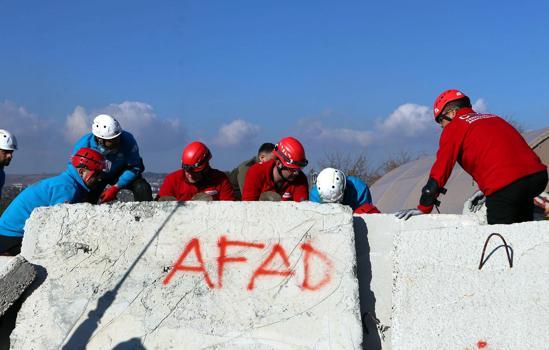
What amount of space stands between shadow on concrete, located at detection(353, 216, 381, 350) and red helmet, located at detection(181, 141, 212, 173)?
2053 millimetres

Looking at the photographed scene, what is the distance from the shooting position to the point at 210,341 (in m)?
4.44

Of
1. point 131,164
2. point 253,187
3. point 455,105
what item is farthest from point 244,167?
point 455,105

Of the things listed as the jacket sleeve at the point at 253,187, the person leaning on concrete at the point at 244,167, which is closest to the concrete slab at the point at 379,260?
the jacket sleeve at the point at 253,187

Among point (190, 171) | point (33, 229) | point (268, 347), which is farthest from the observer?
point (190, 171)

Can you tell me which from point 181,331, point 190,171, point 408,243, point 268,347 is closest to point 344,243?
point 408,243

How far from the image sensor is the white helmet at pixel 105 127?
664cm

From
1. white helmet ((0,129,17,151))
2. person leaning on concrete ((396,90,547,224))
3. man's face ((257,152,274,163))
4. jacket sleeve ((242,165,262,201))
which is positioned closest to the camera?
person leaning on concrete ((396,90,547,224))

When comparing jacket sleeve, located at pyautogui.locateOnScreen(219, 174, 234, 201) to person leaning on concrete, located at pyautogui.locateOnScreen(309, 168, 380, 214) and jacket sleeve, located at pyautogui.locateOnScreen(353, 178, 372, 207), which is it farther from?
jacket sleeve, located at pyautogui.locateOnScreen(353, 178, 372, 207)

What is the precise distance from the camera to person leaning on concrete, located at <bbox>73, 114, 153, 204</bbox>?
664 cm

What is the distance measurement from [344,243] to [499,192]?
1.33 metres

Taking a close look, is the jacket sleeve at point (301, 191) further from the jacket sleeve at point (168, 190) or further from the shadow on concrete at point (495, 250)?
the shadow on concrete at point (495, 250)

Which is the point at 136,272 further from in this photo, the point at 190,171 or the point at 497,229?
the point at 497,229

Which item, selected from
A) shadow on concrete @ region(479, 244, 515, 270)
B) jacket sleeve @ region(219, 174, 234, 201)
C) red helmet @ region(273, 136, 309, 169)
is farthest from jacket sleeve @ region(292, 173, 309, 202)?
shadow on concrete @ region(479, 244, 515, 270)

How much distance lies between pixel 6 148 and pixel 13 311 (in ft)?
9.92
